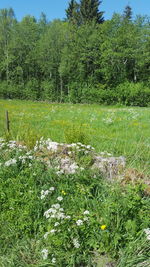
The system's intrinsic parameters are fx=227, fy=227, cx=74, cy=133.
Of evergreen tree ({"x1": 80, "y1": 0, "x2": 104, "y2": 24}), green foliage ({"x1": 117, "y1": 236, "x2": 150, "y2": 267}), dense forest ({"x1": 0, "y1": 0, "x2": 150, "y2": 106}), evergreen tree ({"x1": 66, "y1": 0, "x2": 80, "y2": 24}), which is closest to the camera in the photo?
green foliage ({"x1": 117, "y1": 236, "x2": 150, "y2": 267})

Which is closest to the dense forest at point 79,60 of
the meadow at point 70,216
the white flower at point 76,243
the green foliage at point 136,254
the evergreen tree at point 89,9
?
the evergreen tree at point 89,9

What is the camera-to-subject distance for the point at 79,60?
25.9 metres

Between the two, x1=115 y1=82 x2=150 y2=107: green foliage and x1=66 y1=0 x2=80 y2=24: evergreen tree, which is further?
x1=66 y1=0 x2=80 y2=24: evergreen tree

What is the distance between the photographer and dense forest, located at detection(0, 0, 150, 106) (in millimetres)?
24000

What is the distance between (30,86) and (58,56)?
Result: 4977mm

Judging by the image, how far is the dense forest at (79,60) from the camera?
24000 millimetres

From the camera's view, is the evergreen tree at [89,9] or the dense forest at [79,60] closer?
the dense forest at [79,60]

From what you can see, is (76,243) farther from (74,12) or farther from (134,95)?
(74,12)

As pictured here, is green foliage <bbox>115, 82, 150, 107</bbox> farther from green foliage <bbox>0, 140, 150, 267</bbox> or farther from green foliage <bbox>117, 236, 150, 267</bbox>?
green foliage <bbox>117, 236, 150, 267</bbox>

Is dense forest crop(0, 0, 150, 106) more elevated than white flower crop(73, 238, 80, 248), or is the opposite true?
dense forest crop(0, 0, 150, 106)

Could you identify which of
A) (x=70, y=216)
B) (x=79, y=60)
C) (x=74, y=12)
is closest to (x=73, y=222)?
(x=70, y=216)

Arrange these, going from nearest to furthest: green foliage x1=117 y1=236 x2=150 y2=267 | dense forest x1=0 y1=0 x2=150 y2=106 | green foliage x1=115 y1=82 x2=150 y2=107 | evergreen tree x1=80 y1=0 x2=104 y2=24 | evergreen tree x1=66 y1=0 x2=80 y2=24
→ green foliage x1=117 y1=236 x2=150 y2=267 → green foliage x1=115 y1=82 x2=150 y2=107 → dense forest x1=0 y1=0 x2=150 y2=106 → evergreen tree x1=80 y1=0 x2=104 y2=24 → evergreen tree x1=66 y1=0 x2=80 y2=24

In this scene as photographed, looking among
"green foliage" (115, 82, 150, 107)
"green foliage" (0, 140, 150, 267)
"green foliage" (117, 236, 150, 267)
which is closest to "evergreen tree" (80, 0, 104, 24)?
"green foliage" (115, 82, 150, 107)

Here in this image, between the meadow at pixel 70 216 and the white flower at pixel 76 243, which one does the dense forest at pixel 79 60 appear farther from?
the white flower at pixel 76 243
